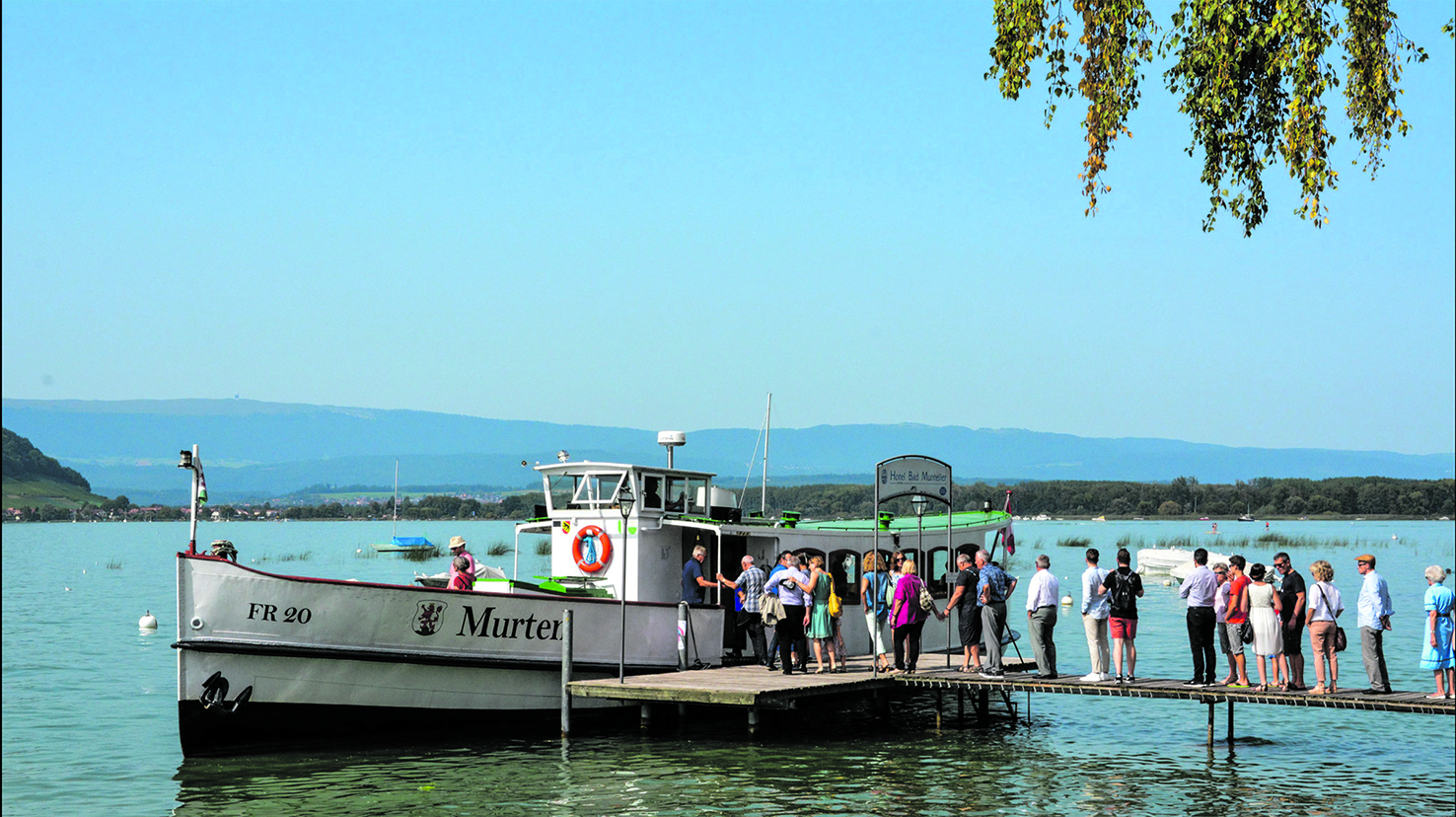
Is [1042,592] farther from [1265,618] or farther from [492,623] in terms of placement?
[492,623]

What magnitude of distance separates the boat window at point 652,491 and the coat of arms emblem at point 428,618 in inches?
155

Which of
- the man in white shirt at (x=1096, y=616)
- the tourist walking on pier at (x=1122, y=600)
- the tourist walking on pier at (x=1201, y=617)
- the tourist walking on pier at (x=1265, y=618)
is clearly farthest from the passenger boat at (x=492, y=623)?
the tourist walking on pier at (x=1265, y=618)

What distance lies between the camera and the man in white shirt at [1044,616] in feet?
58.6

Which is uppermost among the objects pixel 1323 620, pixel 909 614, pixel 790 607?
pixel 1323 620

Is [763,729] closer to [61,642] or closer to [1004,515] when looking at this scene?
[1004,515]

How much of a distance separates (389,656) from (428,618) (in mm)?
710

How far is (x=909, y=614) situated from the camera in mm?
19250

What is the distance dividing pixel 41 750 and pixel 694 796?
34.6ft

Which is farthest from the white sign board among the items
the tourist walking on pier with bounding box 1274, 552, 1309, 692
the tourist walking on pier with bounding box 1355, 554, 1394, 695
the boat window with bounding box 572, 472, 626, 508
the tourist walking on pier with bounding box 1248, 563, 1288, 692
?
the tourist walking on pier with bounding box 1355, 554, 1394, 695

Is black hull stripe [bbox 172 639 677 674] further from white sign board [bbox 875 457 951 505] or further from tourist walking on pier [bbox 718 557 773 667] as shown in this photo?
white sign board [bbox 875 457 951 505]

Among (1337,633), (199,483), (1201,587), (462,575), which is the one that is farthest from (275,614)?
(1337,633)

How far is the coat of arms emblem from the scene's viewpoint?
18.0 meters

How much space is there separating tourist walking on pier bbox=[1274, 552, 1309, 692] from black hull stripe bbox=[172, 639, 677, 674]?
868cm

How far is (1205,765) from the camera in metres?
18.2
